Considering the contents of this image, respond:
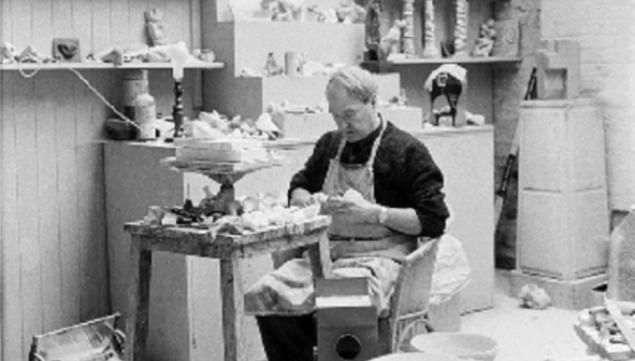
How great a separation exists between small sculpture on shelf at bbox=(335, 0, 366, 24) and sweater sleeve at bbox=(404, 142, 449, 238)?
6.64ft

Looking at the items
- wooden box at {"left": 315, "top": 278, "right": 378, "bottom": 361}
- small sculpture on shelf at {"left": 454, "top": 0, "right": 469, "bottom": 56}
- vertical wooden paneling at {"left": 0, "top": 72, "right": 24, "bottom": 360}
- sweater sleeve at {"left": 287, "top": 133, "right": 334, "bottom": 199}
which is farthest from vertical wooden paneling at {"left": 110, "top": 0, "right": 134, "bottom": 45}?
small sculpture on shelf at {"left": 454, "top": 0, "right": 469, "bottom": 56}

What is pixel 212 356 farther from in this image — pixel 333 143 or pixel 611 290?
pixel 611 290

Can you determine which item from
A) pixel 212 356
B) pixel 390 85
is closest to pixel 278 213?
pixel 212 356

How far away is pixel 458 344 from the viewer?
373 centimetres

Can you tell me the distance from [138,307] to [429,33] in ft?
10.9

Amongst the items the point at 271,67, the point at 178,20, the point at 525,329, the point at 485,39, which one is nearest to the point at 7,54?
the point at 178,20

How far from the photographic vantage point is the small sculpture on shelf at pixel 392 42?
6219 millimetres

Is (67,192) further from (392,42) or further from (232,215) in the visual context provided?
(392,42)

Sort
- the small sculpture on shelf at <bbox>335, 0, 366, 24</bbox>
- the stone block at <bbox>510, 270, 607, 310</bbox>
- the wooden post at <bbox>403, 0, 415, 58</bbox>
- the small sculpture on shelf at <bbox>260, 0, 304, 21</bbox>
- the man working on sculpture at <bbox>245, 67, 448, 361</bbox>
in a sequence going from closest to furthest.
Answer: the man working on sculpture at <bbox>245, 67, 448, 361</bbox>
the small sculpture on shelf at <bbox>260, 0, 304, 21</bbox>
the small sculpture on shelf at <bbox>335, 0, 366, 24</bbox>
the stone block at <bbox>510, 270, 607, 310</bbox>
the wooden post at <bbox>403, 0, 415, 58</bbox>

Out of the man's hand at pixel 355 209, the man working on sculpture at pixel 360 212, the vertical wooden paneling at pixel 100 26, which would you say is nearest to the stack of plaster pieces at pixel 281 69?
the vertical wooden paneling at pixel 100 26

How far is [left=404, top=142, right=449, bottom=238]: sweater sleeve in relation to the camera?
14.0 ft

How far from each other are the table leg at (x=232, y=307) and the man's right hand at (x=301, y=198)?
64cm

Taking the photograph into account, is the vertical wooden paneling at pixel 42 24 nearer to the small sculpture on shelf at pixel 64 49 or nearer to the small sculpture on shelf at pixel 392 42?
the small sculpture on shelf at pixel 64 49

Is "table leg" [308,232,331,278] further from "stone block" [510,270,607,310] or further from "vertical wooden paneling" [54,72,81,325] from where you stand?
"stone block" [510,270,607,310]
